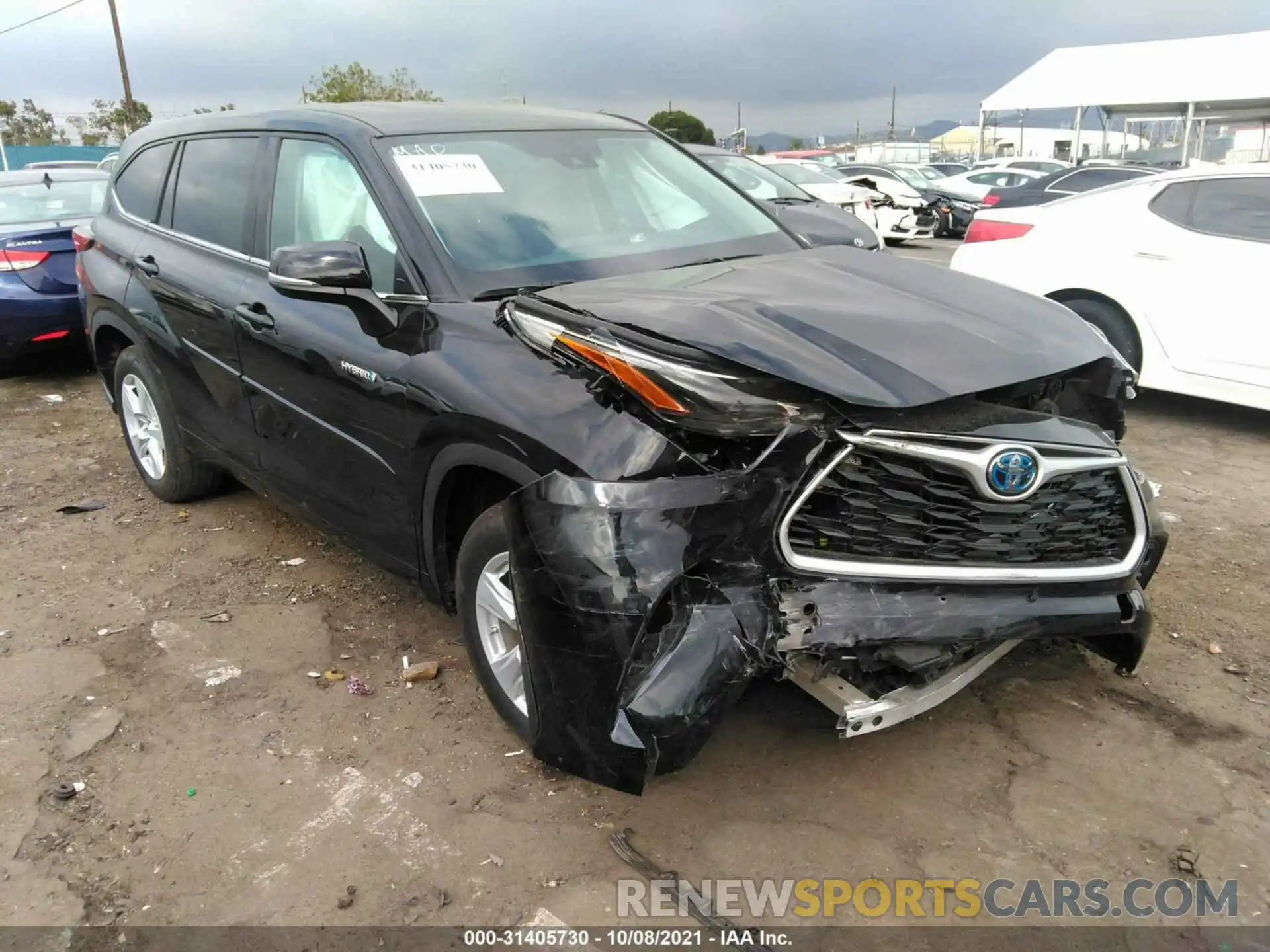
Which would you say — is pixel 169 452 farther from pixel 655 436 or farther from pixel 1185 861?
pixel 1185 861

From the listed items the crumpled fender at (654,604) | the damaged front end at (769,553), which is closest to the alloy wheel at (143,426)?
the damaged front end at (769,553)

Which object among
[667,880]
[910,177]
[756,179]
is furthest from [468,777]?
[910,177]

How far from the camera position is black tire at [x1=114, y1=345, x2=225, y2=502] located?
180 inches

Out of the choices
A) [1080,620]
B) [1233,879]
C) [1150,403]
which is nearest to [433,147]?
[1080,620]

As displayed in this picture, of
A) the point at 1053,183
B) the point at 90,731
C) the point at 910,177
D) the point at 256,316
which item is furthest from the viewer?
the point at 910,177

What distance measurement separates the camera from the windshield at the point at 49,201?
7715 mm

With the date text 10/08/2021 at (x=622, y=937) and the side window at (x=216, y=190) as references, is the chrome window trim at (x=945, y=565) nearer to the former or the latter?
the date text 10/08/2021 at (x=622, y=937)

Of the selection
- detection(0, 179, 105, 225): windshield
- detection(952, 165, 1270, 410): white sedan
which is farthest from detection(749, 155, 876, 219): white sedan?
detection(0, 179, 105, 225): windshield

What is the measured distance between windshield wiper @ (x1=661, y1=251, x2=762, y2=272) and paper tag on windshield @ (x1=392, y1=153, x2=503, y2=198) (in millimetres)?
652

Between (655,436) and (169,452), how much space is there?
133 inches

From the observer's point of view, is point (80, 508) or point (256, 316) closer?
point (256, 316)

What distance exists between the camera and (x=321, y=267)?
112 inches

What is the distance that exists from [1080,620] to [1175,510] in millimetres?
2586

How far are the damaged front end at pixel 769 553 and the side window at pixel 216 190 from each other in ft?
6.51
